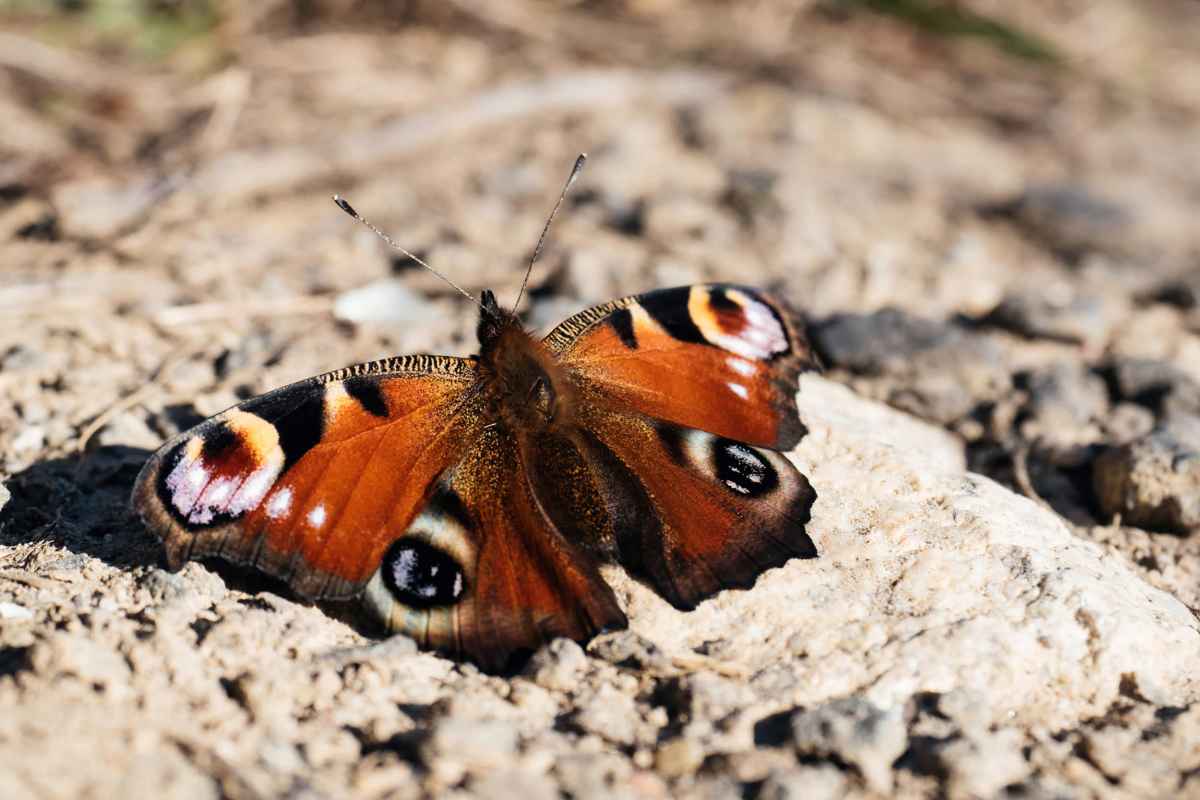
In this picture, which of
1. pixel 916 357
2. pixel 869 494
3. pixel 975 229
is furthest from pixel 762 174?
pixel 869 494

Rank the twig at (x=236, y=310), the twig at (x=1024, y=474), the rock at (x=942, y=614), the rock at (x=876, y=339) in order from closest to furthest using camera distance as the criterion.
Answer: the rock at (x=942, y=614), the twig at (x=1024, y=474), the rock at (x=876, y=339), the twig at (x=236, y=310)

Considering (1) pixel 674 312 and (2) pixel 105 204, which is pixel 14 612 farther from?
(2) pixel 105 204

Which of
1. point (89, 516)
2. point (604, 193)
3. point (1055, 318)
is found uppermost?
point (1055, 318)

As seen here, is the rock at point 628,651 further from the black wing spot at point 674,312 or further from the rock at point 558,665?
the black wing spot at point 674,312

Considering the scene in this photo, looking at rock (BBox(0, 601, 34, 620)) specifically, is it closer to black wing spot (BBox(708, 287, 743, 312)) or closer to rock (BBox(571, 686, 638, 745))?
rock (BBox(571, 686, 638, 745))

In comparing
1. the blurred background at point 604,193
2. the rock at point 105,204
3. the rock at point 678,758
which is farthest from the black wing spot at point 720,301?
the rock at point 105,204

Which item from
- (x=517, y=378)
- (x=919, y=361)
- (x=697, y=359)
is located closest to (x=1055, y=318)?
(x=919, y=361)
